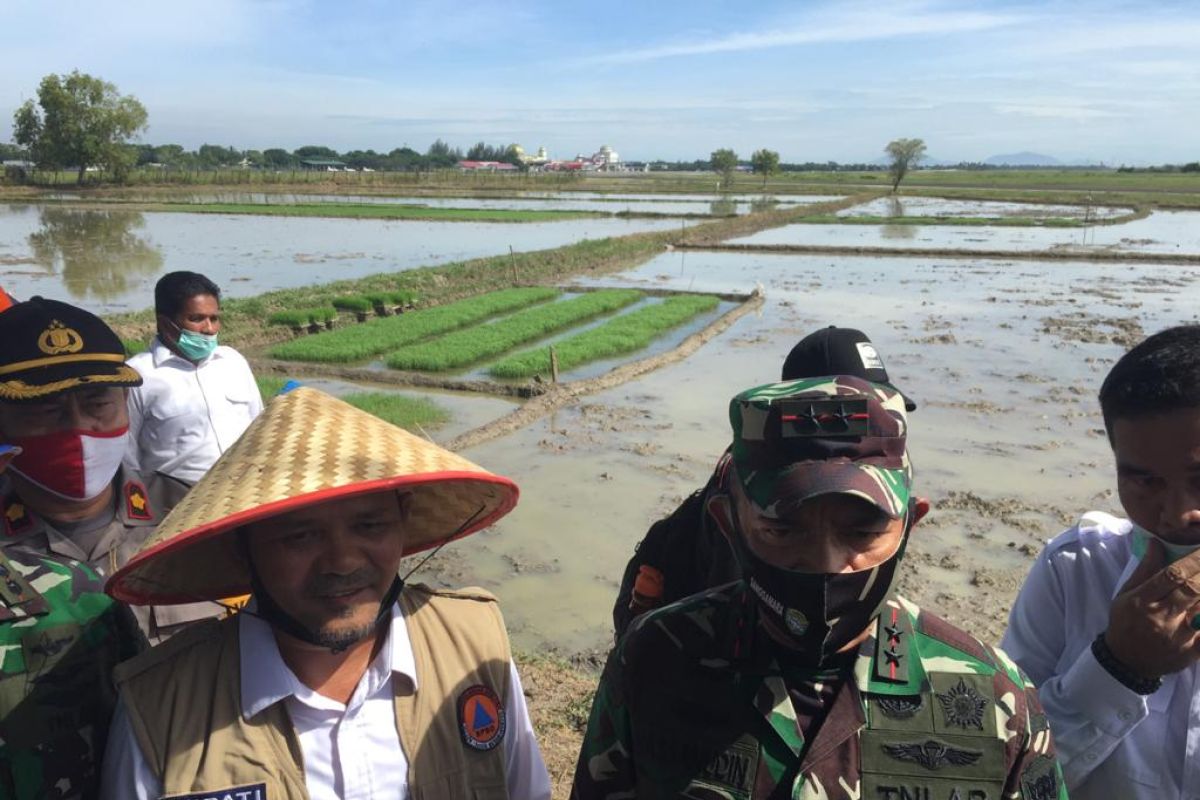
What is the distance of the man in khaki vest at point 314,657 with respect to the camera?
1.50m

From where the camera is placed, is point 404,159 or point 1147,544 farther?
point 404,159

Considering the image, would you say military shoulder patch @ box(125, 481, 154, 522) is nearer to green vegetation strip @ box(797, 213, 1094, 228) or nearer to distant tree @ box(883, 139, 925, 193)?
green vegetation strip @ box(797, 213, 1094, 228)

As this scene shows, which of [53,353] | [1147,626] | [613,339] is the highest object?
[53,353]

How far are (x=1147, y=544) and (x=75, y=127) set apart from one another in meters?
73.1

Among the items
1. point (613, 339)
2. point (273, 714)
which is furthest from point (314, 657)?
point (613, 339)

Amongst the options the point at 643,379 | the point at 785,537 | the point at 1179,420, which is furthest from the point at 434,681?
the point at 643,379

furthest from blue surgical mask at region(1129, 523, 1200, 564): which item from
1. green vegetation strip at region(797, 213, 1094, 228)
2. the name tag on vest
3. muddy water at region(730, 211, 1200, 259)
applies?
green vegetation strip at region(797, 213, 1094, 228)

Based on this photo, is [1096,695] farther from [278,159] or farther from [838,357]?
[278,159]

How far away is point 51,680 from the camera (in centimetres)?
162

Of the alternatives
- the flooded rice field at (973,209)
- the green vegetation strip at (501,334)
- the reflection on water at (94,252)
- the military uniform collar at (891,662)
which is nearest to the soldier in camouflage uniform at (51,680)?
the military uniform collar at (891,662)

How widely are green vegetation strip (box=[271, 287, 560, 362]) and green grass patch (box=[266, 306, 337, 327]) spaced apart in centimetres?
70

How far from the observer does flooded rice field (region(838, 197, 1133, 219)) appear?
42906 millimetres

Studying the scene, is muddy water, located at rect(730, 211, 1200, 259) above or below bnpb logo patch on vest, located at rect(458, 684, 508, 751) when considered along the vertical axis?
above

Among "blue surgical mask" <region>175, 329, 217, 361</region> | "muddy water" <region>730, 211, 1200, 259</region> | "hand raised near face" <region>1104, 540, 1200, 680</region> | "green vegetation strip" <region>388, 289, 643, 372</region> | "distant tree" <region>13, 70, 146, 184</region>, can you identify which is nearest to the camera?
"hand raised near face" <region>1104, 540, 1200, 680</region>
